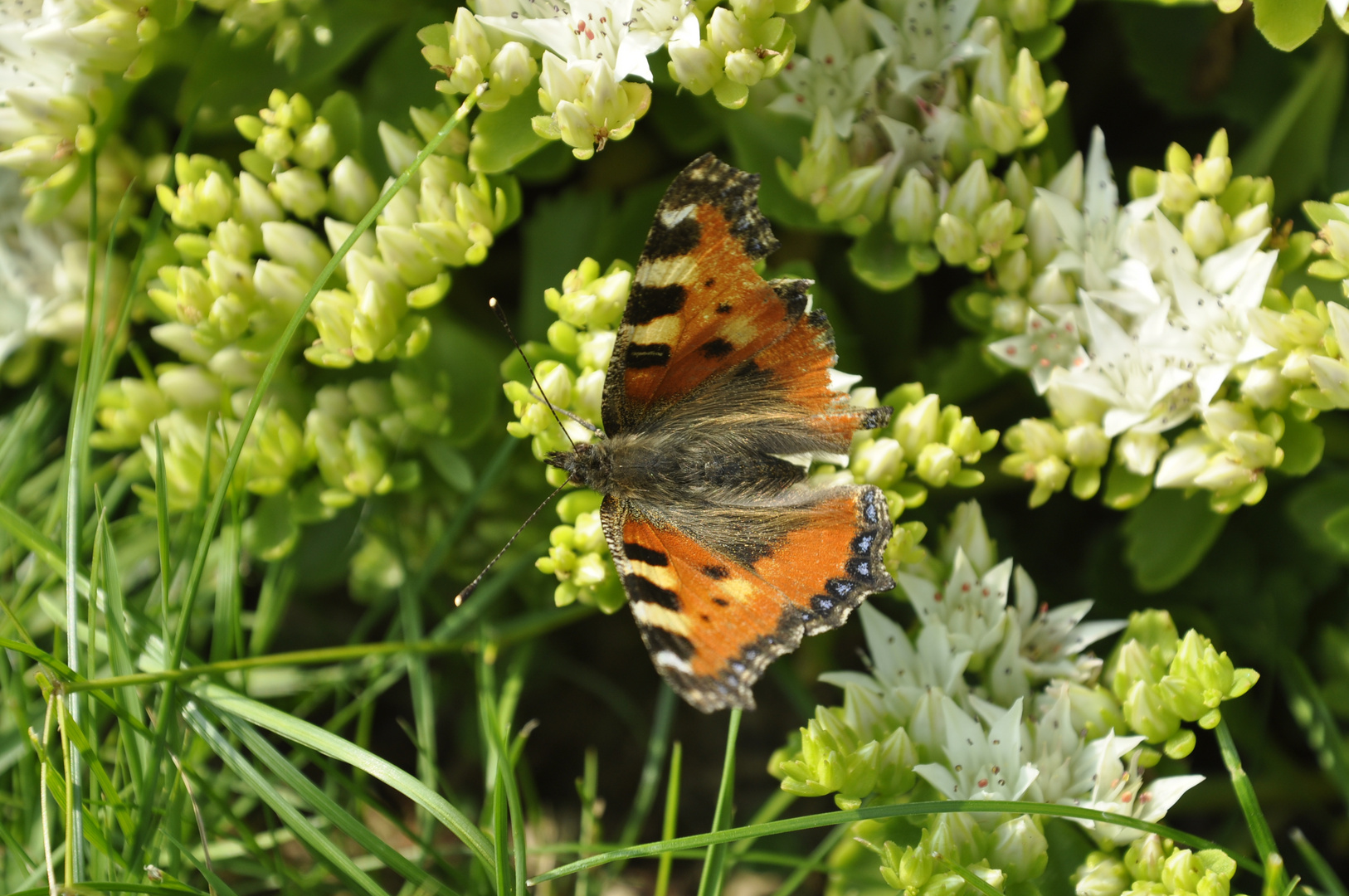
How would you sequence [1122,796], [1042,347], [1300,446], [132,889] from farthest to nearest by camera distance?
1. [1042,347]
2. [1300,446]
3. [1122,796]
4. [132,889]

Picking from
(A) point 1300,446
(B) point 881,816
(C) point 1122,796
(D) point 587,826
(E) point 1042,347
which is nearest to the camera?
(B) point 881,816

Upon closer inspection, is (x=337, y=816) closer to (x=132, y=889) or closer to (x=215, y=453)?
(x=132, y=889)

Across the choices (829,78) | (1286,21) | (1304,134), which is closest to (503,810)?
(829,78)

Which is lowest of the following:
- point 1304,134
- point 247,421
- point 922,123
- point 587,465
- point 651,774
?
point 651,774

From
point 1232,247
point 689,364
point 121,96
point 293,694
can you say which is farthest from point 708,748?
point 121,96

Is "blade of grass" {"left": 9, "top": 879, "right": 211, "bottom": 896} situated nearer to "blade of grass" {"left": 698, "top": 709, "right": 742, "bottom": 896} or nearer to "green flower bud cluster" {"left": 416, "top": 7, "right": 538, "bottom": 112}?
"blade of grass" {"left": 698, "top": 709, "right": 742, "bottom": 896}

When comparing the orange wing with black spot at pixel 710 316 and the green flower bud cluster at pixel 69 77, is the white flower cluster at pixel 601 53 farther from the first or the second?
the green flower bud cluster at pixel 69 77

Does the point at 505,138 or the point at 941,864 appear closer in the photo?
the point at 941,864

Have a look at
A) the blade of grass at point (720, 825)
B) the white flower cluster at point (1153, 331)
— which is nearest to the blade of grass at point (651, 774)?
the blade of grass at point (720, 825)
